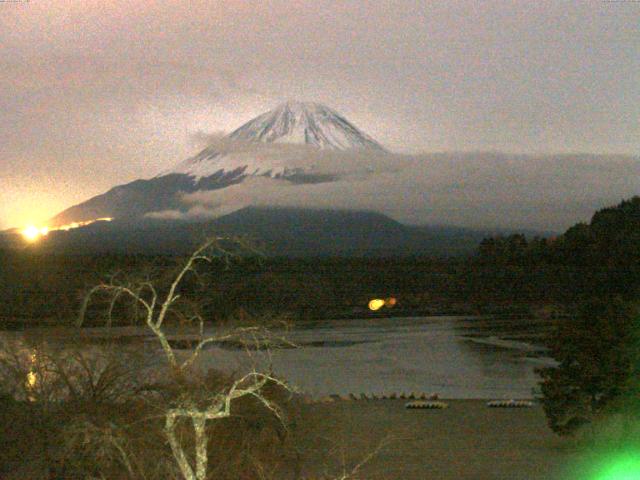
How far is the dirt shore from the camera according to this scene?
58.1ft

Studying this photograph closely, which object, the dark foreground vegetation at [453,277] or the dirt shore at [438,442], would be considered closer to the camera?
the dirt shore at [438,442]

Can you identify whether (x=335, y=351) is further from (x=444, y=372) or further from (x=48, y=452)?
(x=48, y=452)

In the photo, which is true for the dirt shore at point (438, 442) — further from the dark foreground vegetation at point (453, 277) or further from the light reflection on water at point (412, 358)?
the dark foreground vegetation at point (453, 277)

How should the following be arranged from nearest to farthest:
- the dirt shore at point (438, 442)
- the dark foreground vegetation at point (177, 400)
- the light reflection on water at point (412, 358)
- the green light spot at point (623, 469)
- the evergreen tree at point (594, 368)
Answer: the dark foreground vegetation at point (177, 400), the green light spot at point (623, 469), the dirt shore at point (438, 442), the evergreen tree at point (594, 368), the light reflection on water at point (412, 358)

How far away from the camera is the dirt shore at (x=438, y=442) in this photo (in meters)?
17.7

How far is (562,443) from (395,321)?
2651 inches

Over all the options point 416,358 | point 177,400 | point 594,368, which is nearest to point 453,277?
point 416,358

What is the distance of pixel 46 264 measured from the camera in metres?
68.6

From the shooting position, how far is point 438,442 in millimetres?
21234

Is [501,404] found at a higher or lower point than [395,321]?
higher

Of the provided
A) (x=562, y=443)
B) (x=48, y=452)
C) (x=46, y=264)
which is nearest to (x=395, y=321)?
(x=46, y=264)

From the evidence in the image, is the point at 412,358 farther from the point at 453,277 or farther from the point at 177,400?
the point at 177,400

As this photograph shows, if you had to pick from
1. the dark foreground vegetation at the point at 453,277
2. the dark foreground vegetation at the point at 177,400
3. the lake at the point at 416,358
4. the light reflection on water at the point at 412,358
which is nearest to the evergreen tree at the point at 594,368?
the dark foreground vegetation at the point at 177,400

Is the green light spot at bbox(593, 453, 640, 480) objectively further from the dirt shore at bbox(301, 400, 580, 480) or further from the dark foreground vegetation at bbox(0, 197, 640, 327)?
the dark foreground vegetation at bbox(0, 197, 640, 327)
